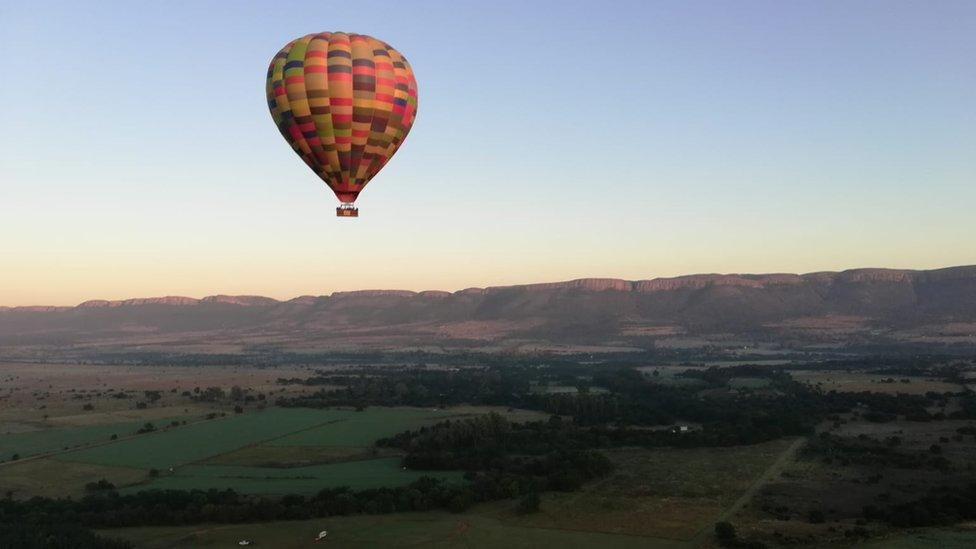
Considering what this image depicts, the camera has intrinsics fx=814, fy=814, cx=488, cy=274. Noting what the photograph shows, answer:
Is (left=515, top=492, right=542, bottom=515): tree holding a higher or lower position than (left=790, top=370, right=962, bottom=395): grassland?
lower

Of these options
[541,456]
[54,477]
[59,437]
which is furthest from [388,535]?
[59,437]

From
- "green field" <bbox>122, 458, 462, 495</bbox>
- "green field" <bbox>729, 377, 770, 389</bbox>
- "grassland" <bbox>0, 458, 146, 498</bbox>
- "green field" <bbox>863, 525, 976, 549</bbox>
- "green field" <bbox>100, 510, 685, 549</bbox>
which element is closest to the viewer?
"green field" <bbox>863, 525, 976, 549</bbox>

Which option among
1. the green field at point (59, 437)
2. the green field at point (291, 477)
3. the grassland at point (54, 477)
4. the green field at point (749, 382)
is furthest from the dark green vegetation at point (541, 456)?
the green field at point (59, 437)

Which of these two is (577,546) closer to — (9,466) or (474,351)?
(9,466)

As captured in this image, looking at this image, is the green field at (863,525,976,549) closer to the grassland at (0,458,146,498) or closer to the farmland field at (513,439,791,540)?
the farmland field at (513,439,791,540)

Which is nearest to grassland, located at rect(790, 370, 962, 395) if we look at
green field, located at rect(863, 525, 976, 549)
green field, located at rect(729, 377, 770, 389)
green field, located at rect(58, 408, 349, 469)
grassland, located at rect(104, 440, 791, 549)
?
green field, located at rect(729, 377, 770, 389)

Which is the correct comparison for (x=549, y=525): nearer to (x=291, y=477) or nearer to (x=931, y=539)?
(x=931, y=539)
